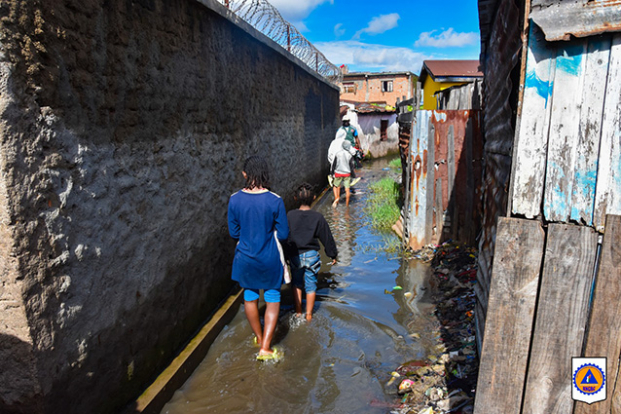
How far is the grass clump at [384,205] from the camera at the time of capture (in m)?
7.42

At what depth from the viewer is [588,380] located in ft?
5.99

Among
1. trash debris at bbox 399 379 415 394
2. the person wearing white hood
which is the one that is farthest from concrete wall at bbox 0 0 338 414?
the person wearing white hood

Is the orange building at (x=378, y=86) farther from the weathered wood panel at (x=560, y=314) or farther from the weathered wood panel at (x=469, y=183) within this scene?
the weathered wood panel at (x=560, y=314)

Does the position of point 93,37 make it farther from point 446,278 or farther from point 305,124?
Result: point 305,124

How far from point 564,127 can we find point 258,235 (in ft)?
7.17

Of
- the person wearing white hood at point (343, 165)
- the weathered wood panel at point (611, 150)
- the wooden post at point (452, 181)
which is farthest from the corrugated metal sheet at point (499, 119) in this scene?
the person wearing white hood at point (343, 165)

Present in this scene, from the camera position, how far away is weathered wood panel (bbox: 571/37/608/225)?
5.68 feet

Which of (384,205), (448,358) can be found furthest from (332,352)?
(384,205)

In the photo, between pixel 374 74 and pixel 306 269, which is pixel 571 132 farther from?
pixel 374 74

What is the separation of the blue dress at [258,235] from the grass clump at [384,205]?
412cm

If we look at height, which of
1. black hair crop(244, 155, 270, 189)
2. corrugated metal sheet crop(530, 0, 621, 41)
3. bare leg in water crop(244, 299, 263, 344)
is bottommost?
bare leg in water crop(244, 299, 263, 344)

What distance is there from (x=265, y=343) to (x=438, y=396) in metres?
1.39

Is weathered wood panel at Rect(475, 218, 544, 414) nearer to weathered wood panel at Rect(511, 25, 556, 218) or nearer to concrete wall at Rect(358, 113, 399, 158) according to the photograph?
weathered wood panel at Rect(511, 25, 556, 218)

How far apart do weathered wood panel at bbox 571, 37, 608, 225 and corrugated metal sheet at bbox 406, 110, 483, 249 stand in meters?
3.47
